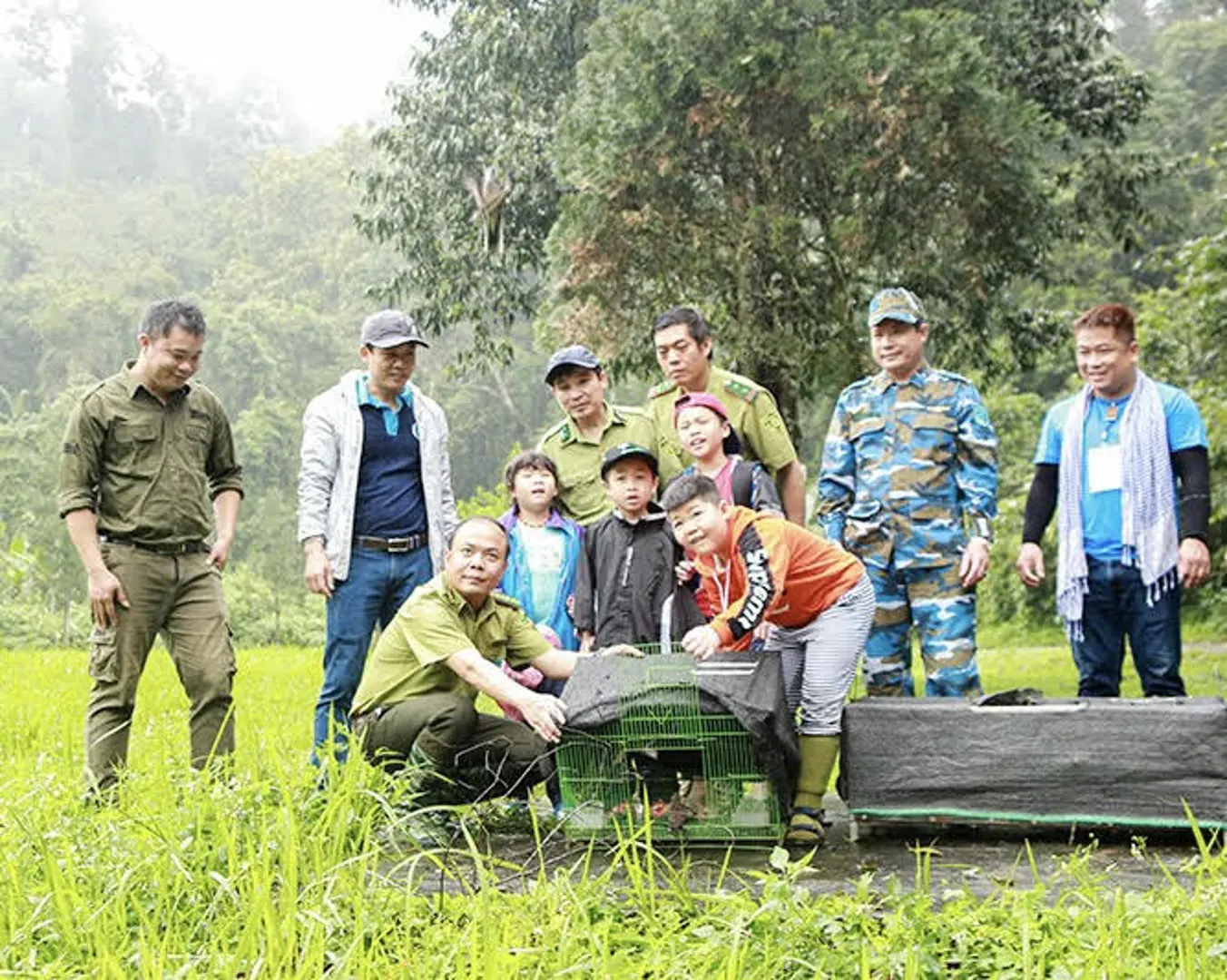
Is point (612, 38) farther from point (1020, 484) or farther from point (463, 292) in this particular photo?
point (1020, 484)

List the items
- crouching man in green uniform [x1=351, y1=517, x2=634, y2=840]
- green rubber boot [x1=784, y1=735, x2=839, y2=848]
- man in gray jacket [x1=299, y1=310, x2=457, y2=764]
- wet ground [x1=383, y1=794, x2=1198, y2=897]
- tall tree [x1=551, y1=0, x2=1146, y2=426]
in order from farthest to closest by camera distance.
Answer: tall tree [x1=551, y1=0, x2=1146, y2=426], man in gray jacket [x1=299, y1=310, x2=457, y2=764], crouching man in green uniform [x1=351, y1=517, x2=634, y2=840], green rubber boot [x1=784, y1=735, x2=839, y2=848], wet ground [x1=383, y1=794, x2=1198, y2=897]

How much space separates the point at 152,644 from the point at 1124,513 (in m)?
3.38

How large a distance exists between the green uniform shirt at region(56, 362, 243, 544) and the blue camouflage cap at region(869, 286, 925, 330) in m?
2.47

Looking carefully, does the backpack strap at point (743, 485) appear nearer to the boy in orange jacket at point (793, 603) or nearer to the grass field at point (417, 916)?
the boy in orange jacket at point (793, 603)

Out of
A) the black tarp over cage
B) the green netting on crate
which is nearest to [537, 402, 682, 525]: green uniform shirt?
the green netting on crate

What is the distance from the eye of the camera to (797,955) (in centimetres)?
303

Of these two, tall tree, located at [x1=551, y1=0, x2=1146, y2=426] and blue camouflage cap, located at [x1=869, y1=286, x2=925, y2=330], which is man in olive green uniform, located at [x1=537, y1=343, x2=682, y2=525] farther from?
tall tree, located at [x1=551, y1=0, x2=1146, y2=426]

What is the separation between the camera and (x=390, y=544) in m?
5.31

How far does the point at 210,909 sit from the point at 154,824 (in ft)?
1.58

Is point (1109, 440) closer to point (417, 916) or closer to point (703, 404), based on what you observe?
point (703, 404)

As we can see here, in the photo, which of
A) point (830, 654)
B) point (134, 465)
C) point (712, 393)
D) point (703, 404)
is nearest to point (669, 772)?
point (830, 654)

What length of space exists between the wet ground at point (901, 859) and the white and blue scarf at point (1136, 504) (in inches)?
36.4

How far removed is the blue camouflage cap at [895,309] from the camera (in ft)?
16.8

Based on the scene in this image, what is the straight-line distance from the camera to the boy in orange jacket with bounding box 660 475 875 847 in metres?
4.37
